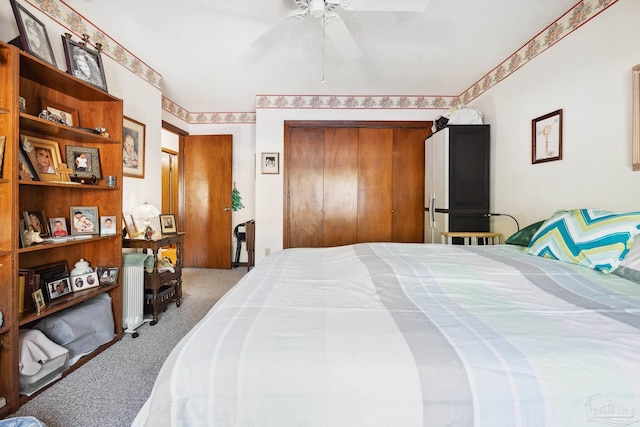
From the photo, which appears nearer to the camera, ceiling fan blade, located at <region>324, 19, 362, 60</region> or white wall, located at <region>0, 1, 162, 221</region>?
white wall, located at <region>0, 1, 162, 221</region>

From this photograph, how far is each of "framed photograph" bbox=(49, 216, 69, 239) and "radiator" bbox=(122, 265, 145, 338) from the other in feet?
1.66

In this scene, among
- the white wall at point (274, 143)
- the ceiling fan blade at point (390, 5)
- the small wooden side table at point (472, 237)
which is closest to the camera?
the ceiling fan blade at point (390, 5)

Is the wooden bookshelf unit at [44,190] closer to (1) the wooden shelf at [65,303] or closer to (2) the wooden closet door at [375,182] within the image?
(1) the wooden shelf at [65,303]

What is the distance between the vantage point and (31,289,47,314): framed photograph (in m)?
1.61

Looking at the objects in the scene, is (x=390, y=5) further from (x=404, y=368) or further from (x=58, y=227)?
(x=58, y=227)

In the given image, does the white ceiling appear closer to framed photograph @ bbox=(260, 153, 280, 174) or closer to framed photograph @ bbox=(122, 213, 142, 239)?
framed photograph @ bbox=(260, 153, 280, 174)

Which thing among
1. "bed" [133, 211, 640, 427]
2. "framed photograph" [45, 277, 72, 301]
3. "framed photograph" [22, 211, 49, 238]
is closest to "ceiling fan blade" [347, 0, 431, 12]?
"bed" [133, 211, 640, 427]

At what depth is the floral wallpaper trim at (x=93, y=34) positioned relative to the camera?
Result: 77.1 inches

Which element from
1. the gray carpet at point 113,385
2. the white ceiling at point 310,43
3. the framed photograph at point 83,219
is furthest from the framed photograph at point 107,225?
the white ceiling at point 310,43

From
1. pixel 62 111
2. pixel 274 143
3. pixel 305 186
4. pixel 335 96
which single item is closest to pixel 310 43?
pixel 335 96

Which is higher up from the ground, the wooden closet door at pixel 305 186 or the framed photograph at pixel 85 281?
the wooden closet door at pixel 305 186

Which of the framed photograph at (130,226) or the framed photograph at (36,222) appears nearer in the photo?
the framed photograph at (36,222)

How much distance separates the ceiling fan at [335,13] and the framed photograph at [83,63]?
1.23 metres

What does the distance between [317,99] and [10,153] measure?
3127 millimetres
